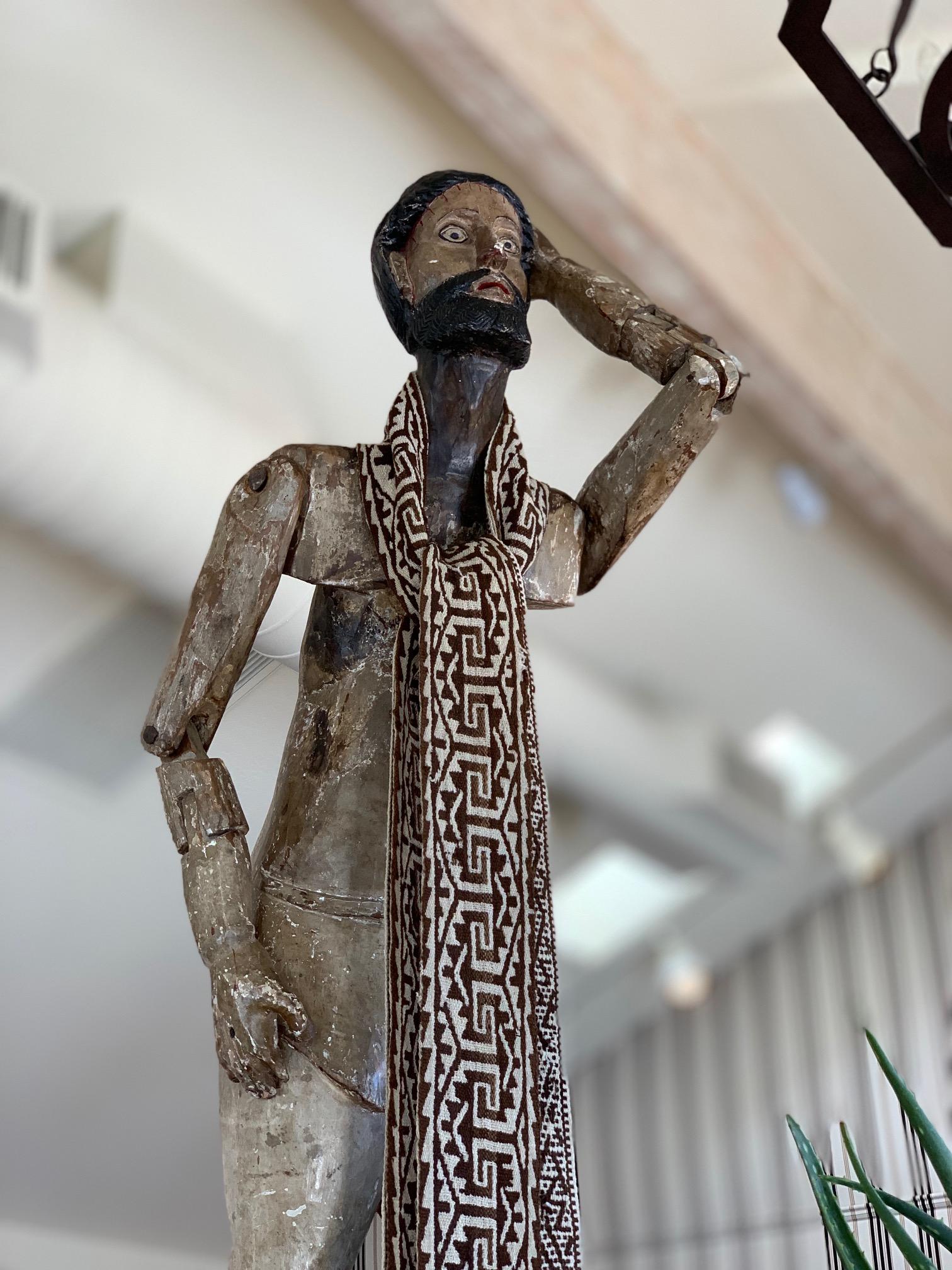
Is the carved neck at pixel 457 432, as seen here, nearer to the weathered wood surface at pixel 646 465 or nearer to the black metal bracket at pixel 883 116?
the weathered wood surface at pixel 646 465

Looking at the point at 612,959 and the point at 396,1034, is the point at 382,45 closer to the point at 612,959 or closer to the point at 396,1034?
the point at 396,1034

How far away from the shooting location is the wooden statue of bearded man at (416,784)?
1.54 meters

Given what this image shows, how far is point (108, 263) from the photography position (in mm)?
3158

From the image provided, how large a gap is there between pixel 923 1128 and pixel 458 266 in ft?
3.53

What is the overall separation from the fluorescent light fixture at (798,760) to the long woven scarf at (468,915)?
134 inches

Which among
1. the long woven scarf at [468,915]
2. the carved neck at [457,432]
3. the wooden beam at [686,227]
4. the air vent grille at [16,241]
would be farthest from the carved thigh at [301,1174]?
the wooden beam at [686,227]

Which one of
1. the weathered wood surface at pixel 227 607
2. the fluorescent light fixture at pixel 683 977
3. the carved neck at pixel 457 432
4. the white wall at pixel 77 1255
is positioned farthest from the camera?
the fluorescent light fixture at pixel 683 977

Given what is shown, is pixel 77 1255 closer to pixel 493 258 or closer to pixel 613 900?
pixel 613 900

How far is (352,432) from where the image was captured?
3469mm

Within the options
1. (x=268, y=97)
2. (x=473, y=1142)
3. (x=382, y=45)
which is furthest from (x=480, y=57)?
(x=473, y=1142)

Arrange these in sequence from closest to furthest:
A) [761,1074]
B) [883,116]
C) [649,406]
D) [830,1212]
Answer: [830,1212]
[649,406]
[883,116]
[761,1074]

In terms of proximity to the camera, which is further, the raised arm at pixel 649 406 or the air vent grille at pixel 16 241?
the air vent grille at pixel 16 241

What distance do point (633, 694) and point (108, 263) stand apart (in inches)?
83.0

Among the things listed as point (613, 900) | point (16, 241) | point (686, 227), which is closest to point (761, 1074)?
point (613, 900)
